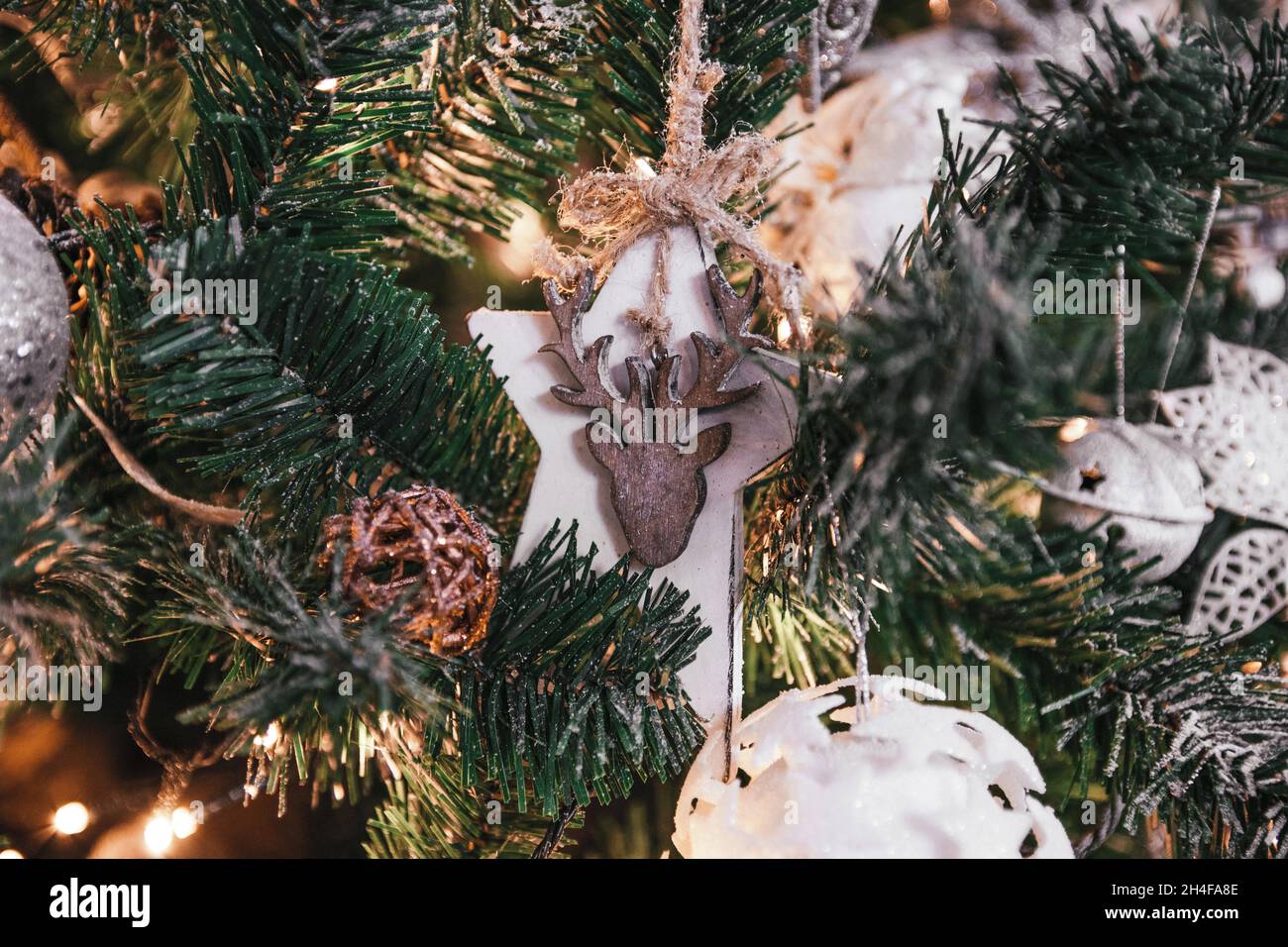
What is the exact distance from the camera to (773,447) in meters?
0.51

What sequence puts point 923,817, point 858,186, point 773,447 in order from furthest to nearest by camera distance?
1. point 858,186
2. point 773,447
3. point 923,817

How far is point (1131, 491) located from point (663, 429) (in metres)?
0.25

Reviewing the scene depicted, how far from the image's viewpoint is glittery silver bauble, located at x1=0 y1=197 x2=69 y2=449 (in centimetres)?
43

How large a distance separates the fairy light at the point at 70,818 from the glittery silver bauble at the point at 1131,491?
687 mm

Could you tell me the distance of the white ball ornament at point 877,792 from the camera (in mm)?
405

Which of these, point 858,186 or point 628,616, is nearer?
point 628,616

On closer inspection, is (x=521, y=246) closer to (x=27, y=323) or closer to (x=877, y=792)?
(x=27, y=323)

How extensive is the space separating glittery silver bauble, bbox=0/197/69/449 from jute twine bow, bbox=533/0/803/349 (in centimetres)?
25

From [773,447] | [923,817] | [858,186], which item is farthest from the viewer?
[858,186]

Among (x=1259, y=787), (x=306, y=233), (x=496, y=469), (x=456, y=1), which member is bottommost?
(x=1259, y=787)

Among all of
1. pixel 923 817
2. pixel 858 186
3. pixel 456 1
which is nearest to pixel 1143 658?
pixel 923 817

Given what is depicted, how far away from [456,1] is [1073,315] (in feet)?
1.34

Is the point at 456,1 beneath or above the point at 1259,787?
above

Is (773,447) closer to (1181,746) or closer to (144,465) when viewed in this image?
(1181,746)
